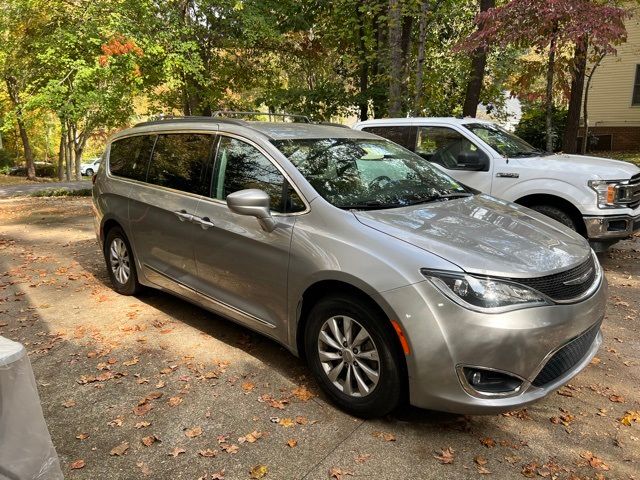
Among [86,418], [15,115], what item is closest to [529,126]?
[15,115]

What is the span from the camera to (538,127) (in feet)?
64.4

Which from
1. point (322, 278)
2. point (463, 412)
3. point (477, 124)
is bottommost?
point (463, 412)

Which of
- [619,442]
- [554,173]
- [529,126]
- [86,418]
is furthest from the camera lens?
[529,126]

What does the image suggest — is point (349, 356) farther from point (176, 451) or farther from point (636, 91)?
point (636, 91)

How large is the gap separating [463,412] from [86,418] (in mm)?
2262

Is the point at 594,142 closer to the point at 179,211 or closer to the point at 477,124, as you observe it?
the point at 477,124

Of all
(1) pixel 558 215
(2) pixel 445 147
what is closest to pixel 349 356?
(1) pixel 558 215

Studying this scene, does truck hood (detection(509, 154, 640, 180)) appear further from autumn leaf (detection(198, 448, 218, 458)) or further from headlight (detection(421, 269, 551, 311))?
autumn leaf (detection(198, 448, 218, 458))

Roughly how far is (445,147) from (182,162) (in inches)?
158

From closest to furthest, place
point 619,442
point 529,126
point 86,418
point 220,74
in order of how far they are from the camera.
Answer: point 619,442
point 86,418
point 220,74
point 529,126

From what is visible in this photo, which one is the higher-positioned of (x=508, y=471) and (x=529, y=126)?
(x=529, y=126)

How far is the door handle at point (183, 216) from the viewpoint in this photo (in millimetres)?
4160

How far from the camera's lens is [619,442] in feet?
9.92

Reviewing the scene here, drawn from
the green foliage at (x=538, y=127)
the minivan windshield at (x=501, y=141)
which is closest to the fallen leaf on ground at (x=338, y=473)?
the minivan windshield at (x=501, y=141)
